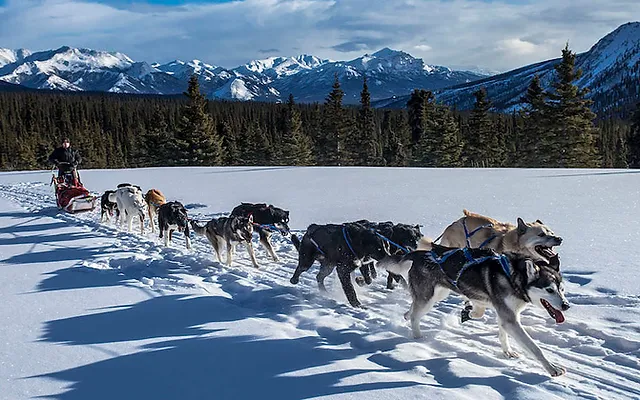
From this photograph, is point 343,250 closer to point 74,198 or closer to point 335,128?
point 74,198

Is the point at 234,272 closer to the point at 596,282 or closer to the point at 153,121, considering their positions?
the point at 596,282

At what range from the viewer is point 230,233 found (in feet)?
25.4

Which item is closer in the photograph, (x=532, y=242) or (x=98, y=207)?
(x=532, y=242)

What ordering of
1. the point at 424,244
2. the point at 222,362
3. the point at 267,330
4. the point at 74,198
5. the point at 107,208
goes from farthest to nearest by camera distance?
the point at 74,198 < the point at 107,208 < the point at 424,244 < the point at 267,330 < the point at 222,362

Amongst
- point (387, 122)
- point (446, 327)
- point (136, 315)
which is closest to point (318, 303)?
point (446, 327)

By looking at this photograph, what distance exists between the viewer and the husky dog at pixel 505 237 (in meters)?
5.43

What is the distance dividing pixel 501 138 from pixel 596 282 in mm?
50293

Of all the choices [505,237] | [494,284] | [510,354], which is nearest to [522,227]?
[505,237]

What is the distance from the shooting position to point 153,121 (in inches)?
1930

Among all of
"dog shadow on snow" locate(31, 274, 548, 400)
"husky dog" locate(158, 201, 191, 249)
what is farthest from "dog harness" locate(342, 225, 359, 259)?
"husky dog" locate(158, 201, 191, 249)

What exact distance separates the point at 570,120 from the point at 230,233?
90.0 feet

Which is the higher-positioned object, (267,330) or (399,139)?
(399,139)

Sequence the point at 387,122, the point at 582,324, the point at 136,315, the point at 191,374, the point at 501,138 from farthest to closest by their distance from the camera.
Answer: the point at 387,122
the point at 501,138
the point at 136,315
the point at 582,324
the point at 191,374

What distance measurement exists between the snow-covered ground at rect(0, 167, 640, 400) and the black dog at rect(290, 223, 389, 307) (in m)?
0.31
